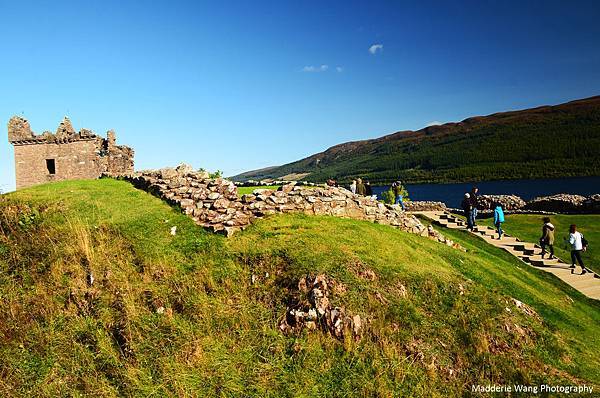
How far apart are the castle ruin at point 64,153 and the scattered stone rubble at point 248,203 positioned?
17.3m

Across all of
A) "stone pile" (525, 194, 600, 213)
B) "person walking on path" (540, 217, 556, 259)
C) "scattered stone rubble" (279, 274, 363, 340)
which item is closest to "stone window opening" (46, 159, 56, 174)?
"scattered stone rubble" (279, 274, 363, 340)

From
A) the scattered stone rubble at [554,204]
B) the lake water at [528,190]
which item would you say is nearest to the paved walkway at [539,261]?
the scattered stone rubble at [554,204]

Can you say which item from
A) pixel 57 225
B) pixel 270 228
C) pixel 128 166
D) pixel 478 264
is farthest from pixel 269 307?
pixel 128 166

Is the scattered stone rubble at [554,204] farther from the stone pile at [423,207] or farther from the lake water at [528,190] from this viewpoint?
the lake water at [528,190]

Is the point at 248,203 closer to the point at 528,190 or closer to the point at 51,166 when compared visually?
the point at 51,166

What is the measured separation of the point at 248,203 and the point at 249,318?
5.50 meters

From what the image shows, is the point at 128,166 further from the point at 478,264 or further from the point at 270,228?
the point at 478,264

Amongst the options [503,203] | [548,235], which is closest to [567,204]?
[503,203]

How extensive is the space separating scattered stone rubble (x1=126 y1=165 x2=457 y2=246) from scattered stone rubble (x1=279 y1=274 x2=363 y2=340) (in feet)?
12.7

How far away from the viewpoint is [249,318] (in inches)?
305

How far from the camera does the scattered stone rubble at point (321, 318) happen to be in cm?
746

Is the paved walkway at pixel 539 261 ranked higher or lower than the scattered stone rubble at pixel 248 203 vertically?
lower

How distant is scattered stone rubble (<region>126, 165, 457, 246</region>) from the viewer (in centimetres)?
1187

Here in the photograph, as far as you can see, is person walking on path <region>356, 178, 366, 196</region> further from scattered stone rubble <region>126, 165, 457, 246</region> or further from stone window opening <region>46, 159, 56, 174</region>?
stone window opening <region>46, 159, 56, 174</region>
